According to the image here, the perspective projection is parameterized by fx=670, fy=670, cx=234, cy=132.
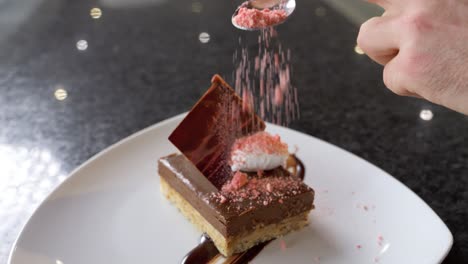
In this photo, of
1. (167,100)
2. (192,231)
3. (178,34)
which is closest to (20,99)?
(167,100)

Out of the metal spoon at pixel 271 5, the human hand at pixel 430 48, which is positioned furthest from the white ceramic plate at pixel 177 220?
the human hand at pixel 430 48

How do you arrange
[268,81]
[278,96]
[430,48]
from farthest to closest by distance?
[278,96]
[268,81]
[430,48]

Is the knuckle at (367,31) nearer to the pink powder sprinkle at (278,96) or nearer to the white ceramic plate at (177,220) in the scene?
the white ceramic plate at (177,220)

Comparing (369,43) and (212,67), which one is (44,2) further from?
(369,43)

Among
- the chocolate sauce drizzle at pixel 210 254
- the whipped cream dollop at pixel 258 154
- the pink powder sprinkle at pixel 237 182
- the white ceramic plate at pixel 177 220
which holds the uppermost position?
the whipped cream dollop at pixel 258 154

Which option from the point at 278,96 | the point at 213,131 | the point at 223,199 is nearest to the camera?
the point at 223,199

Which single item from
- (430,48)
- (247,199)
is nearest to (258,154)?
(247,199)

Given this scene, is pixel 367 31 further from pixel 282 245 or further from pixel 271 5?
pixel 282 245
